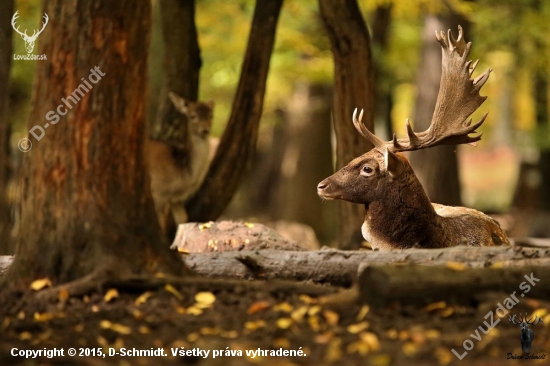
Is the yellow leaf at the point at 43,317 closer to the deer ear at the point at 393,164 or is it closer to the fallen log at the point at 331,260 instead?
the fallen log at the point at 331,260

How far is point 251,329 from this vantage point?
5.33 m

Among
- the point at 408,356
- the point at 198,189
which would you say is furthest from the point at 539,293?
the point at 198,189

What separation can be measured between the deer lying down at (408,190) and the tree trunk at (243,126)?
343cm

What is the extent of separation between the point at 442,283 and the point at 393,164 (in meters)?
2.11

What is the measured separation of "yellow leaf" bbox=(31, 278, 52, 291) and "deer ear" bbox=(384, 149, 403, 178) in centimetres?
301

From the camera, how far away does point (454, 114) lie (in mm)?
8031

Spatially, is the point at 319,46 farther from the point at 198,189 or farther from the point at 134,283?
the point at 134,283

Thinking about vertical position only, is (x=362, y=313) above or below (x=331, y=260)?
below

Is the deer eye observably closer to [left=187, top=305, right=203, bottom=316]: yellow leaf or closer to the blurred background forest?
[left=187, top=305, right=203, bottom=316]: yellow leaf

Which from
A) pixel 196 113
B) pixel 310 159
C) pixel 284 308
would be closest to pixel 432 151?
pixel 196 113

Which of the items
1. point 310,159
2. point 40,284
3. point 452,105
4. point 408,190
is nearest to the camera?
point 40,284

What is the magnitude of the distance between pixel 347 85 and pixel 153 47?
309 centimetres

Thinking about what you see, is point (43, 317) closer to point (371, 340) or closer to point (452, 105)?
point (371, 340)

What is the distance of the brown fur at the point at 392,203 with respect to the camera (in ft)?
24.9
